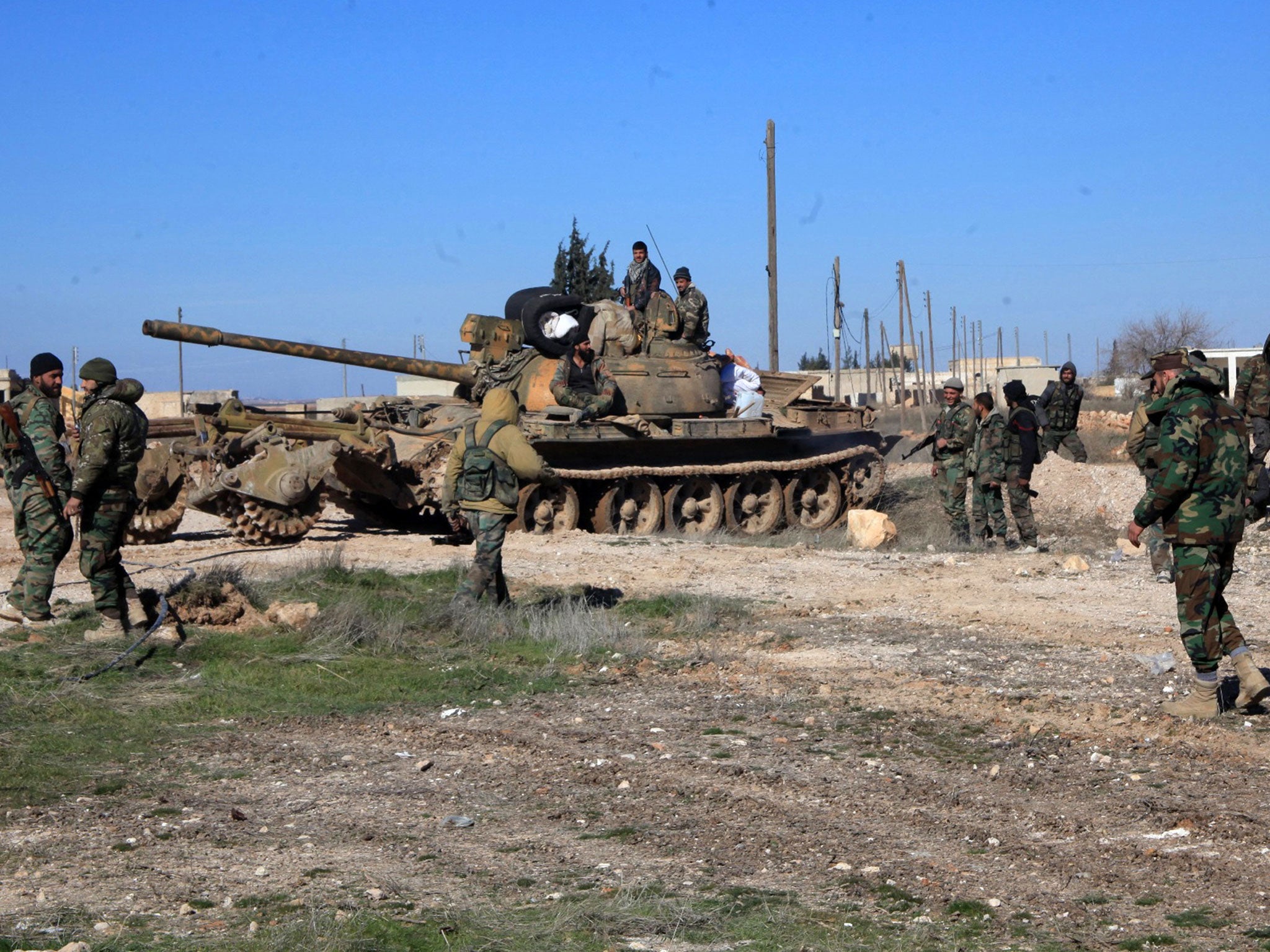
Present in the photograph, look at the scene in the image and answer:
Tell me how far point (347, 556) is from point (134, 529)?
304 cm

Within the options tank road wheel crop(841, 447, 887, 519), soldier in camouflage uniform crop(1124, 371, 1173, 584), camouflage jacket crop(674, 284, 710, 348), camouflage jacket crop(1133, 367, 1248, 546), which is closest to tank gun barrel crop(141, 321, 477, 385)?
camouflage jacket crop(674, 284, 710, 348)

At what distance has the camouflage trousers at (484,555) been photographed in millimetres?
9812

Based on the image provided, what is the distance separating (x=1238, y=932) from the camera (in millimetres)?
4281

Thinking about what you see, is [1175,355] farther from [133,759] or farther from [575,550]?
[575,550]

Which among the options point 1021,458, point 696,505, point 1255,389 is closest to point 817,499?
point 696,505

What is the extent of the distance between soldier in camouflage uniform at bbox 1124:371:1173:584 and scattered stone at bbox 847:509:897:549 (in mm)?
3698

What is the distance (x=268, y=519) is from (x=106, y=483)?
5871 mm

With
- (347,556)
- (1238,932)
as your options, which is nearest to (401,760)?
(1238,932)

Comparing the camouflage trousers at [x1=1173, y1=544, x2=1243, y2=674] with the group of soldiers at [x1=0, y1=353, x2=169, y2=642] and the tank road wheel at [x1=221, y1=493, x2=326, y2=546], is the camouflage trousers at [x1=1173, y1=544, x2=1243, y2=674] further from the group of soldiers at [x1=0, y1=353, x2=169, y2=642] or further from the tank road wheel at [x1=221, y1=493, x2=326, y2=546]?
the tank road wheel at [x1=221, y1=493, x2=326, y2=546]

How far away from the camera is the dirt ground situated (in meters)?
4.85

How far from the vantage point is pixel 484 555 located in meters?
9.88

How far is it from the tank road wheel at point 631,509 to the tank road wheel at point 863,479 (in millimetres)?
3476

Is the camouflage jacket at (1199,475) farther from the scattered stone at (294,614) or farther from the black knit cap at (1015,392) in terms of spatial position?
the black knit cap at (1015,392)

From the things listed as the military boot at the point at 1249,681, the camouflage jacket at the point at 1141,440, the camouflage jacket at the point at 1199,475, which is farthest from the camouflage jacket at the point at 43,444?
the camouflage jacket at the point at 1141,440
